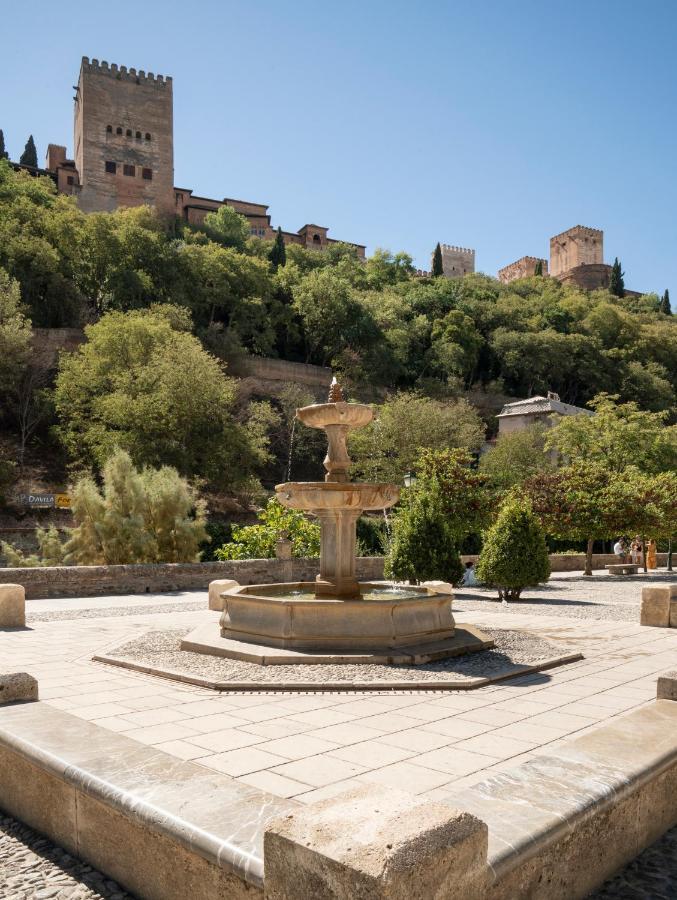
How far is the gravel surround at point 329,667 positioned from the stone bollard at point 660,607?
3.51 metres

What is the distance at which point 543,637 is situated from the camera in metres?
10.6

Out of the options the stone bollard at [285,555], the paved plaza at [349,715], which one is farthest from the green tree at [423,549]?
the paved plaza at [349,715]

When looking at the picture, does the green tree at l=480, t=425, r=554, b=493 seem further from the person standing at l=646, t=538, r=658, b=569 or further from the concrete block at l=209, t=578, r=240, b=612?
the concrete block at l=209, t=578, r=240, b=612

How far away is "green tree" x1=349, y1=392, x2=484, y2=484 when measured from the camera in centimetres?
3788

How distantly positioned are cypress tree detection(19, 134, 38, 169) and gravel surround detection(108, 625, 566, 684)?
76388 mm

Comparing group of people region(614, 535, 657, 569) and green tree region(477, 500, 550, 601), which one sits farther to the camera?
group of people region(614, 535, 657, 569)

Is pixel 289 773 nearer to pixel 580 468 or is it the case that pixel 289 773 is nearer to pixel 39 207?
pixel 580 468

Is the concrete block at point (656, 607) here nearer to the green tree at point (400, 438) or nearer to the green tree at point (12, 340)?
the green tree at point (400, 438)

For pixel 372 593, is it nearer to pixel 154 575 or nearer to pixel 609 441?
pixel 154 575

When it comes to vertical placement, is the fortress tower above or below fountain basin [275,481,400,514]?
above

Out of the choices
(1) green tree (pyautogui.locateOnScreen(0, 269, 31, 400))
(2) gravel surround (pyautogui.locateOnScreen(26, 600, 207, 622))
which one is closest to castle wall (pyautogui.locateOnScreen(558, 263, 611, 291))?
(1) green tree (pyautogui.locateOnScreen(0, 269, 31, 400))

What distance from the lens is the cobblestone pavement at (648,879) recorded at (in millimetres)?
3197

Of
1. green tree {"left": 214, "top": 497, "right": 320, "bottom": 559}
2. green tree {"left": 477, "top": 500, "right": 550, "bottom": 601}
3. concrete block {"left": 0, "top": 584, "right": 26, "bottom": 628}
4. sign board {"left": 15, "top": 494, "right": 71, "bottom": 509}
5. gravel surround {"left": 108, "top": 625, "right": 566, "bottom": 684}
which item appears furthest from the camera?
sign board {"left": 15, "top": 494, "right": 71, "bottom": 509}

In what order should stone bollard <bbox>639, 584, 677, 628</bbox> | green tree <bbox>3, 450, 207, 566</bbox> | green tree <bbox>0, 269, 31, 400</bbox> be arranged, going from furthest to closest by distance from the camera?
green tree <bbox>0, 269, 31, 400</bbox> < green tree <bbox>3, 450, 207, 566</bbox> < stone bollard <bbox>639, 584, 677, 628</bbox>
